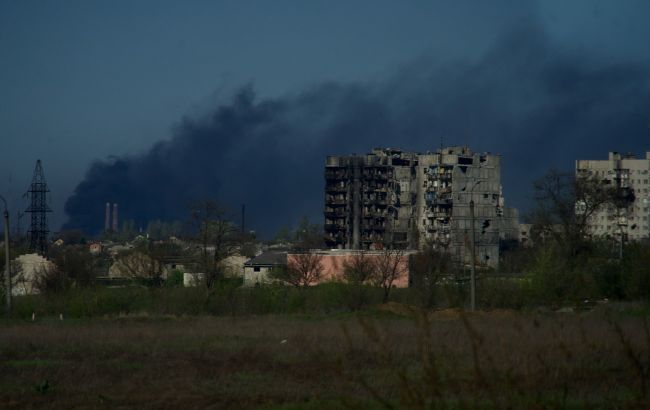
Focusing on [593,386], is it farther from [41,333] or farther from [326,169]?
[326,169]

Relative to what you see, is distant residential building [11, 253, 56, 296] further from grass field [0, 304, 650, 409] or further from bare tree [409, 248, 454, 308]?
grass field [0, 304, 650, 409]

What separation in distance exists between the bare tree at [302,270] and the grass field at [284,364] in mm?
33095

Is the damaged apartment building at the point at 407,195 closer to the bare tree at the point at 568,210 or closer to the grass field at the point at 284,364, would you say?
the bare tree at the point at 568,210

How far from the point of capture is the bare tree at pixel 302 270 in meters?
63.7

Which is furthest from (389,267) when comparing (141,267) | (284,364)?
(284,364)

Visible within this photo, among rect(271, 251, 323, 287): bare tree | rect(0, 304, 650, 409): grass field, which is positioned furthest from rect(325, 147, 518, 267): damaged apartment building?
rect(0, 304, 650, 409): grass field

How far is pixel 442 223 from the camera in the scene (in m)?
102

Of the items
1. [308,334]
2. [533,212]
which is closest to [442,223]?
[533,212]

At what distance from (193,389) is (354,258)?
152 feet

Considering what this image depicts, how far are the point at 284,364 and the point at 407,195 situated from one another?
84.6 metres

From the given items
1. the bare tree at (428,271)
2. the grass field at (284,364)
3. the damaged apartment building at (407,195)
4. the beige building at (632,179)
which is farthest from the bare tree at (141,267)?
the beige building at (632,179)

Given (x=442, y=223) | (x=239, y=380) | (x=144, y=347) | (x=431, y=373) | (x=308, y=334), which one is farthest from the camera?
(x=442, y=223)

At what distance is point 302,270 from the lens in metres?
64.2

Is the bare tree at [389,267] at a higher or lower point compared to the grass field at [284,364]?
higher
